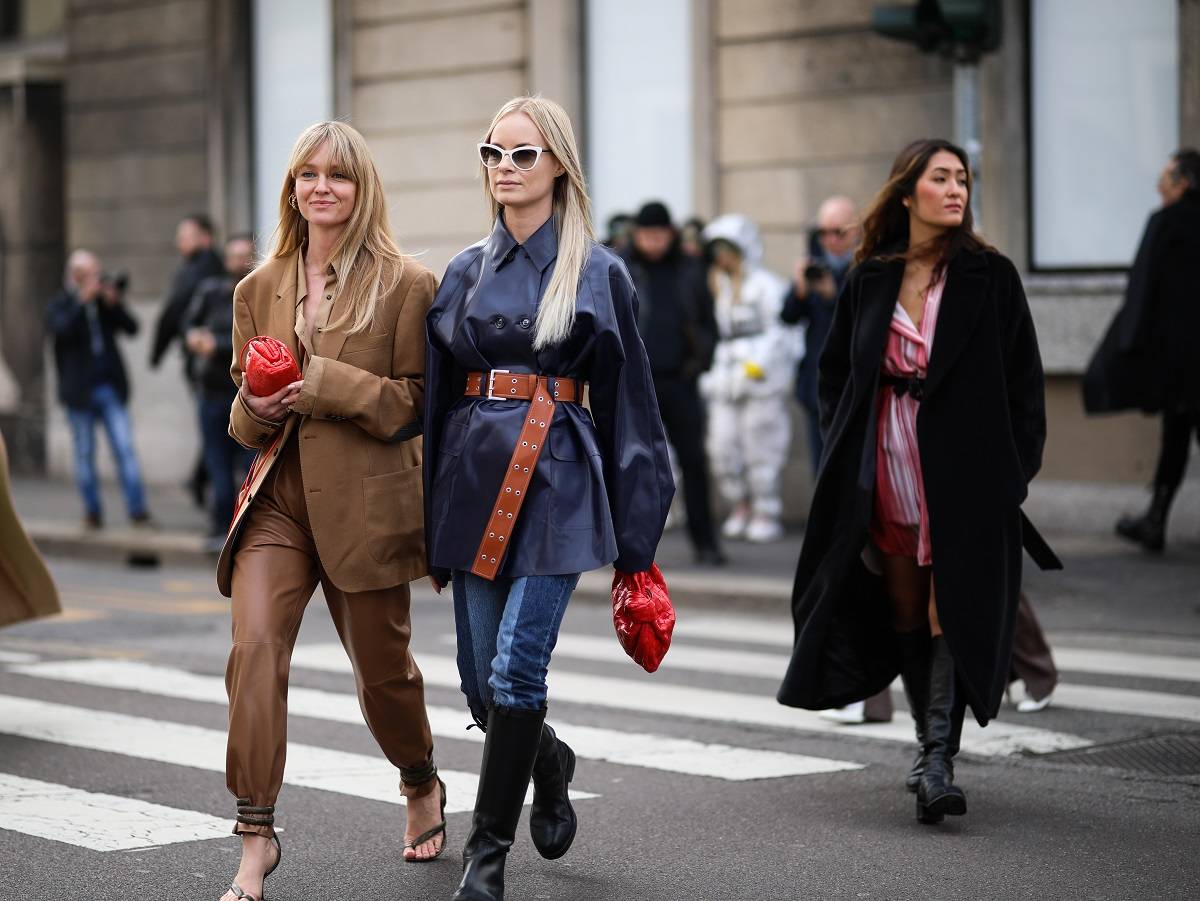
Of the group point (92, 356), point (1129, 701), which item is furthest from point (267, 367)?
point (92, 356)

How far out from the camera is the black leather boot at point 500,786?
15.8 feet

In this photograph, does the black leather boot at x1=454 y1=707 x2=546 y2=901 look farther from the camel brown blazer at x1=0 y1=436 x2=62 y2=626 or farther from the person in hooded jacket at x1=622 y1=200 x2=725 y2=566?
the person in hooded jacket at x1=622 y1=200 x2=725 y2=566

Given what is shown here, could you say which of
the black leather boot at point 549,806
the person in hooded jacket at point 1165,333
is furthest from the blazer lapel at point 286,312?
the person in hooded jacket at point 1165,333

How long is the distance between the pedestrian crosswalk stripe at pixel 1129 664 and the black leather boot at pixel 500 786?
14.0 feet

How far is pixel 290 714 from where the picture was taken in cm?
778

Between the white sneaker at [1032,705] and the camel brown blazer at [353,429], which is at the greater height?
the camel brown blazer at [353,429]

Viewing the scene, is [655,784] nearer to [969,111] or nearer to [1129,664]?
[1129,664]

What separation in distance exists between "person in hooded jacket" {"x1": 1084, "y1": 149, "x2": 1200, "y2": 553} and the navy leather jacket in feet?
20.9

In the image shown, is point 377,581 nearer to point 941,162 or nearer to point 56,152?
point 941,162

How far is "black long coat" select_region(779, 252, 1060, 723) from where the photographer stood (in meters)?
5.87

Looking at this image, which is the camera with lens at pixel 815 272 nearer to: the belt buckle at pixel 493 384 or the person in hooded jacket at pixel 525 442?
the person in hooded jacket at pixel 525 442

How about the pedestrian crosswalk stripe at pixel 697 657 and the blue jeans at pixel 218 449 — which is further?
the blue jeans at pixel 218 449

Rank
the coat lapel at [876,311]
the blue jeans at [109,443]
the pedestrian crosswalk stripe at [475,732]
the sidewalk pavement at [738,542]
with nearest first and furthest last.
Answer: the coat lapel at [876,311] → the pedestrian crosswalk stripe at [475,732] → the sidewalk pavement at [738,542] → the blue jeans at [109,443]

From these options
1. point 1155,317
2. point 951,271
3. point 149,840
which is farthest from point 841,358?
point 1155,317
